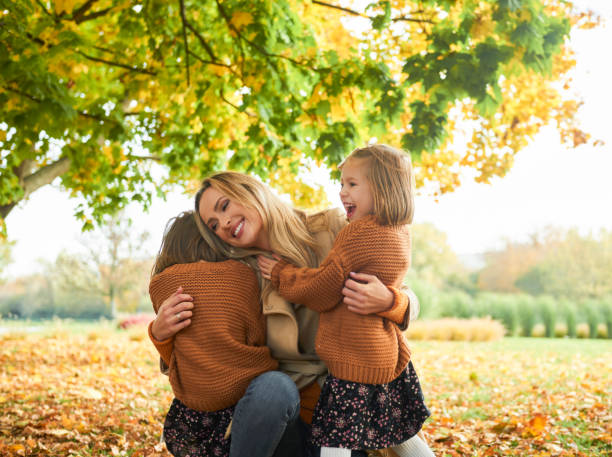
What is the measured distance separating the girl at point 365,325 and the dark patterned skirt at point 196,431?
19.1 inches

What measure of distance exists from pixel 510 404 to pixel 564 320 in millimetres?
13025

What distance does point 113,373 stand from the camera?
282 inches

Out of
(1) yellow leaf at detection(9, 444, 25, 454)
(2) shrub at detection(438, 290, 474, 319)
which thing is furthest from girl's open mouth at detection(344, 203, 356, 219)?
(2) shrub at detection(438, 290, 474, 319)

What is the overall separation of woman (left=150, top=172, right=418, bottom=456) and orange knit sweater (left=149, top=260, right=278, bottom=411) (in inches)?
2.5

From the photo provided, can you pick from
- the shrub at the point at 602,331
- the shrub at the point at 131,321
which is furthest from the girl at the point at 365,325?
the shrub at the point at 602,331

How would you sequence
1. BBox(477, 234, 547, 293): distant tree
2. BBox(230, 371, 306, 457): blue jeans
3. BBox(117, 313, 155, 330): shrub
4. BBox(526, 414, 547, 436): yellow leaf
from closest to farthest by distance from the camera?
BBox(230, 371, 306, 457): blue jeans
BBox(526, 414, 547, 436): yellow leaf
BBox(117, 313, 155, 330): shrub
BBox(477, 234, 547, 293): distant tree

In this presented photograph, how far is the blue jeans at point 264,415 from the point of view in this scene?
2146 mm

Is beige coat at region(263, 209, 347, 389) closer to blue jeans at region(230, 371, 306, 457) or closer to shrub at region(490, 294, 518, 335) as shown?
blue jeans at region(230, 371, 306, 457)

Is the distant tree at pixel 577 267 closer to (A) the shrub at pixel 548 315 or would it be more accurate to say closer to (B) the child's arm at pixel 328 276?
(A) the shrub at pixel 548 315

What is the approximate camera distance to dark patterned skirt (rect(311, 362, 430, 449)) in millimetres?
2156

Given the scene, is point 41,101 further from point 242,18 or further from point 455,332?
point 455,332

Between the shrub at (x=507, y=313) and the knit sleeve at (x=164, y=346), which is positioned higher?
the knit sleeve at (x=164, y=346)

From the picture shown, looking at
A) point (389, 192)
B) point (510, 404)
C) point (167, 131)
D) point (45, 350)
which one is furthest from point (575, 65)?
point (45, 350)

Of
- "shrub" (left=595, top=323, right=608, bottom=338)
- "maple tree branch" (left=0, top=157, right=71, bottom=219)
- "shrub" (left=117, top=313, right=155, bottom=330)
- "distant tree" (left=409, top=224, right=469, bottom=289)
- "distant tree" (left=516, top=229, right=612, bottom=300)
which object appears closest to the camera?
"maple tree branch" (left=0, top=157, right=71, bottom=219)
